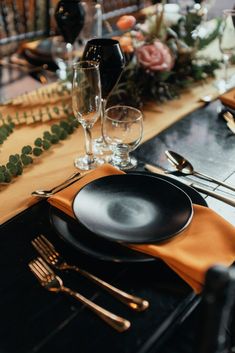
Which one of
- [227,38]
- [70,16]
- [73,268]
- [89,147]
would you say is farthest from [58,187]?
[227,38]

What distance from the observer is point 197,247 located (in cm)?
63

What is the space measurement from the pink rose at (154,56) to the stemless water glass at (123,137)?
0.94ft

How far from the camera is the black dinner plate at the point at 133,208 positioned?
0.64 metres

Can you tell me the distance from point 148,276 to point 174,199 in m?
0.16

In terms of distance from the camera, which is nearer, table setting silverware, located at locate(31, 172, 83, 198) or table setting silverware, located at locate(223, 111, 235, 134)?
table setting silverware, located at locate(31, 172, 83, 198)

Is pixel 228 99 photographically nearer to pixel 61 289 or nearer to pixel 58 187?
pixel 58 187

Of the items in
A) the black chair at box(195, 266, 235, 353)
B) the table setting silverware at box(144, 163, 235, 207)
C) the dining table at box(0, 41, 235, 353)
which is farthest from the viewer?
the table setting silverware at box(144, 163, 235, 207)

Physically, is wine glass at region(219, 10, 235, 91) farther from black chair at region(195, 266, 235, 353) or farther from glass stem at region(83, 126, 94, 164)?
black chair at region(195, 266, 235, 353)

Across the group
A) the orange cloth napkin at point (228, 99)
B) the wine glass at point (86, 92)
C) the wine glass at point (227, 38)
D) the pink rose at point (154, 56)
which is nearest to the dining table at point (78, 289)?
the wine glass at point (86, 92)

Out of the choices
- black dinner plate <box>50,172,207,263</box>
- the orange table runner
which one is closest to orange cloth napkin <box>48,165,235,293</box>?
black dinner plate <box>50,172,207,263</box>

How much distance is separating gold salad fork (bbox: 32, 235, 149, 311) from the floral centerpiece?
0.63 meters

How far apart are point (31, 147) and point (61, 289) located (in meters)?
0.47

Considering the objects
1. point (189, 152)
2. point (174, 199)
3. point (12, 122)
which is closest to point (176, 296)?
point (174, 199)

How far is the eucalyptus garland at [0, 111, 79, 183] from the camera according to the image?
893 mm
